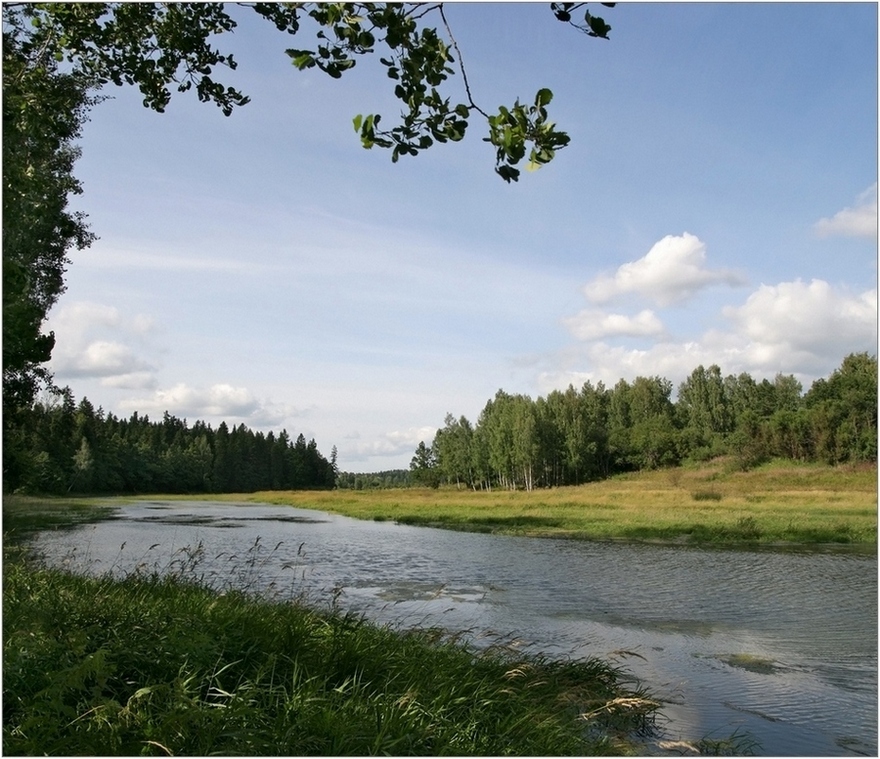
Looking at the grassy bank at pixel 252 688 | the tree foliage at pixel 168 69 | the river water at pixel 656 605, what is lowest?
the river water at pixel 656 605

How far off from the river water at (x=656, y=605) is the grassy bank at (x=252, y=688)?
1.15 meters

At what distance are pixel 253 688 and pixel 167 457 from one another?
10327 centimetres

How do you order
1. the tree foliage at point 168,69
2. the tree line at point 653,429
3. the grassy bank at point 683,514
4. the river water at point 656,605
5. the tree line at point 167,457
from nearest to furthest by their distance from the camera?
the tree foliage at point 168,69, the river water at point 656,605, the grassy bank at point 683,514, the tree line at point 167,457, the tree line at point 653,429

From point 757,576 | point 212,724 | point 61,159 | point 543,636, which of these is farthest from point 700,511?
point 212,724

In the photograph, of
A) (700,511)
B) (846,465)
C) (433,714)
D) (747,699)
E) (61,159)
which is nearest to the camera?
(433,714)

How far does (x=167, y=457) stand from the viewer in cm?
9994

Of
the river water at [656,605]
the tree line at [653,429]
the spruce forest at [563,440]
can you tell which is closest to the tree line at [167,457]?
the spruce forest at [563,440]

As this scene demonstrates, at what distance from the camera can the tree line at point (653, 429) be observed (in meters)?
66.8

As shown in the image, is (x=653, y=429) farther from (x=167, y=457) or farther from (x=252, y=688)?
(x=252, y=688)

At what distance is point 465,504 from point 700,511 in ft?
54.2

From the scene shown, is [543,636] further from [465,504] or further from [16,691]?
[465,504]

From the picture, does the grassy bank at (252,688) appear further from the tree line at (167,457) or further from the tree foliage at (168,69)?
the tree line at (167,457)

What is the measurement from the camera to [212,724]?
158 inches

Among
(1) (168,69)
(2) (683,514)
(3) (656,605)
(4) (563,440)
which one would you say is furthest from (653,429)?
(1) (168,69)
